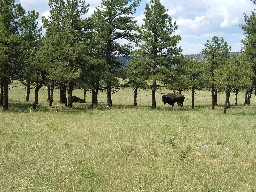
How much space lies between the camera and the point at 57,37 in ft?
132

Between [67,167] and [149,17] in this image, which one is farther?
[149,17]

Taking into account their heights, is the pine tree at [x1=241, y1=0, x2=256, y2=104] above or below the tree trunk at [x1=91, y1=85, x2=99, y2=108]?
above

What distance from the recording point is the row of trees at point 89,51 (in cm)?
3662

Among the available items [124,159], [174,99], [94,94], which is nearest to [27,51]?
[94,94]

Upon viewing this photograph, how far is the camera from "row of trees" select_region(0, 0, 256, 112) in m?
36.6

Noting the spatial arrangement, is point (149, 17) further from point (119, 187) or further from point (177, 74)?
point (119, 187)

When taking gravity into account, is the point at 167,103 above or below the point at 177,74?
below

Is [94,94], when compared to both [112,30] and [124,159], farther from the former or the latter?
[124,159]

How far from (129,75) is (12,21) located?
16526 mm

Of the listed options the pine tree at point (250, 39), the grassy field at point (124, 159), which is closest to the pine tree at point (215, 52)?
the pine tree at point (250, 39)

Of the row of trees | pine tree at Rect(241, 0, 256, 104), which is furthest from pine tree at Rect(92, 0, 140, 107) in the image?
pine tree at Rect(241, 0, 256, 104)

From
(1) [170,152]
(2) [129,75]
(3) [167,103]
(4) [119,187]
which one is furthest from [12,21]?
(3) [167,103]

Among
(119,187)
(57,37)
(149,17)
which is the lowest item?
(119,187)

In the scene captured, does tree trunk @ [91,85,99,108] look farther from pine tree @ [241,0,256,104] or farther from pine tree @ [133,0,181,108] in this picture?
Result: pine tree @ [241,0,256,104]
